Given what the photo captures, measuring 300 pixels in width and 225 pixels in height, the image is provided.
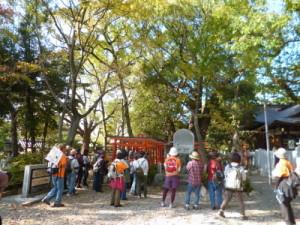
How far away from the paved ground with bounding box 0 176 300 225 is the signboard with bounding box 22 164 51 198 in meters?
0.98

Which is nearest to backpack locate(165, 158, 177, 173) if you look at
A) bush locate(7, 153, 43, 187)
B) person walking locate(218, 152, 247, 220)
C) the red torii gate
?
person walking locate(218, 152, 247, 220)

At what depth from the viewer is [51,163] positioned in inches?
416

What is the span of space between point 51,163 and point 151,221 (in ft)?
11.6

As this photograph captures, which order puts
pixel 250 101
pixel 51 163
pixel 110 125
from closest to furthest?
pixel 51 163
pixel 250 101
pixel 110 125

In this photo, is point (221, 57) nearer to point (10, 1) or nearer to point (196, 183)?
point (196, 183)

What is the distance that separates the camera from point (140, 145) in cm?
1808

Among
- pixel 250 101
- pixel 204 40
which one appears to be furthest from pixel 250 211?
pixel 250 101

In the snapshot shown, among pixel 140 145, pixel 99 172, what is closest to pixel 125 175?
pixel 99 172

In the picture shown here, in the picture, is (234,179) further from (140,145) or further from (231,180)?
(140,145)

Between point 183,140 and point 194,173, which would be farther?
point 183,140

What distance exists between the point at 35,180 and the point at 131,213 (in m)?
4.34

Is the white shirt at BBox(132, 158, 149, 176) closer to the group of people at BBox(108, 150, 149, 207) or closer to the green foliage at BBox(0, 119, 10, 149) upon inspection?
the group of people at BBox(108, 150, 149, 207)

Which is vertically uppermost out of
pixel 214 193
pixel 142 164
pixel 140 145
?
pixel 140 145

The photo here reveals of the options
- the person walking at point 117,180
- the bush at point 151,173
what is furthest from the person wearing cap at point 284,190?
the bush at point 151,173
